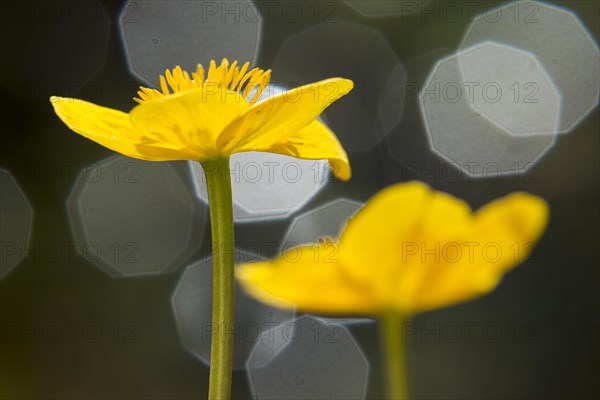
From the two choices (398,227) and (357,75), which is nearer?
(398,227)

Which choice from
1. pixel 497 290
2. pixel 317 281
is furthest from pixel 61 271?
pixel 317 281

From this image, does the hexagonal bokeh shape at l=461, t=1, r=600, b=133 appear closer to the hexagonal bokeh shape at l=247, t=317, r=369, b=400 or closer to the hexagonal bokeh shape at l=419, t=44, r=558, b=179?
the hexagonal bokeh shape at l=419, t=44, r=558, b=179

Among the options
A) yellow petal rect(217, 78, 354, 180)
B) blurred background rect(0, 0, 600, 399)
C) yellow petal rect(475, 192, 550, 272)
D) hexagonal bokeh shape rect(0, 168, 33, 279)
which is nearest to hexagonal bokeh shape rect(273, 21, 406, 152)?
blurred background rect(0, 0, 600, 399)

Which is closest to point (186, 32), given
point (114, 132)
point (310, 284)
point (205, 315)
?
point (205, 315)

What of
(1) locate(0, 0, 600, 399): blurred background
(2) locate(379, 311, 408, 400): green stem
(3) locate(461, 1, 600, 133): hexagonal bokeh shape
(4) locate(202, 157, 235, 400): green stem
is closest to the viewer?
(2) locate(379, 311, 408, 400): green stem

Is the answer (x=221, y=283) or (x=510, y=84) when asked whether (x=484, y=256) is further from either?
(x=510, y=84)

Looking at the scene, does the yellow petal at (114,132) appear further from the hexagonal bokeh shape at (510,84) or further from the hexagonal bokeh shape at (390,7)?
the hexagonal bokeh shape at (510,84)
